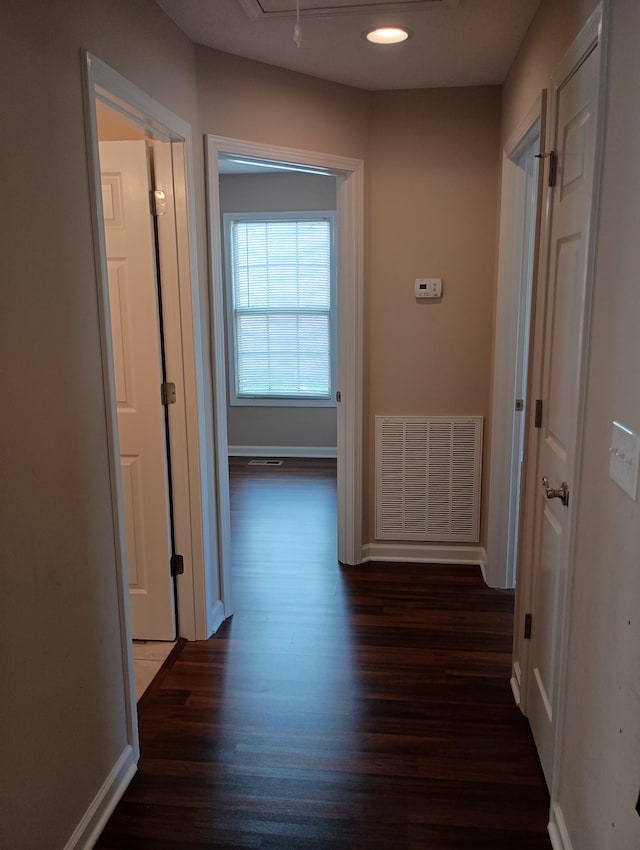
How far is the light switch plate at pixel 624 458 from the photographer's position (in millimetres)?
1261

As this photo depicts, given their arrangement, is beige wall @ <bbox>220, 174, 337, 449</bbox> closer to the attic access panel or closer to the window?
the window

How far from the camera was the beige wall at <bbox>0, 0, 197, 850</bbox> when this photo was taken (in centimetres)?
142

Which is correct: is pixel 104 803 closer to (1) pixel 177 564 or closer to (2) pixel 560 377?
(1) pixel 177 564

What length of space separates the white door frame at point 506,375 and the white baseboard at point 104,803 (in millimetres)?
1951

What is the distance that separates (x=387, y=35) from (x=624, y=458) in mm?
2019

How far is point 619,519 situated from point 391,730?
1.32 m

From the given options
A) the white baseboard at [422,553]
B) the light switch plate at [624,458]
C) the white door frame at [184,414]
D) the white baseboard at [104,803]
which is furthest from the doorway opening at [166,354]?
the light switch plate at [624,458]

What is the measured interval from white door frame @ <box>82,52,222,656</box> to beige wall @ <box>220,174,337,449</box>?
132 inches

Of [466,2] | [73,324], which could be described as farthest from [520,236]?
[73,324]

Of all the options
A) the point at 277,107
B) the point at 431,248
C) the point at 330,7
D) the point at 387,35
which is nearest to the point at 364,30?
the point at 387,35

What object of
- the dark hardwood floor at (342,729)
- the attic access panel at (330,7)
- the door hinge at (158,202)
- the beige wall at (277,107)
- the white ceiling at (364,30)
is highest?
the white ceiling at (364,30)

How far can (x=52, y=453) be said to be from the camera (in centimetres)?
158

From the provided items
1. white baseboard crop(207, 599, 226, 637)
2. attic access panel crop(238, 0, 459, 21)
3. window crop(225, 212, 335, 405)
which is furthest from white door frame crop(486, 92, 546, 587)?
window crop(225, 212, 335, 405)

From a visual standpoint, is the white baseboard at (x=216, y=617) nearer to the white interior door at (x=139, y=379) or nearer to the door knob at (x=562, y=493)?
the white interior door at (x=139, y=379)
